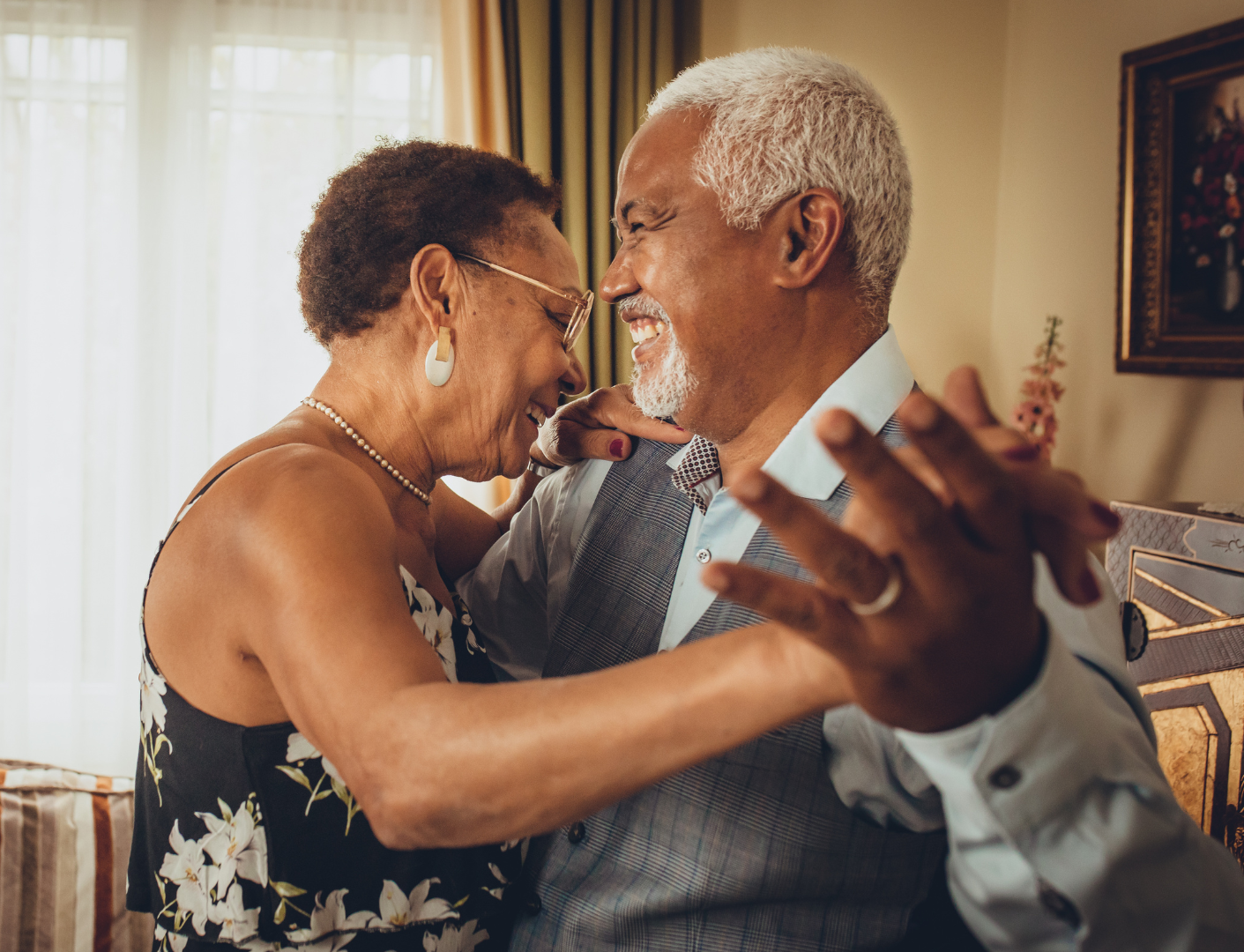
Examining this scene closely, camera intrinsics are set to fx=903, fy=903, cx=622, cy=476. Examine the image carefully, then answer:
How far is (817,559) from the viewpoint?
495 mm

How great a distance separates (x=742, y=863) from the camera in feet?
3.24

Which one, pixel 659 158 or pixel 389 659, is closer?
pixel 389 659

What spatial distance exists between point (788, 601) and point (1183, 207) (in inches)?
95.1

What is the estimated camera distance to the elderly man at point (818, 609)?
20.2 inches

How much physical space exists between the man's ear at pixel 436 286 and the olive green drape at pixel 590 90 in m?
1.93

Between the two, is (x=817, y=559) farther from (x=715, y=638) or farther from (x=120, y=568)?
(x=120, y=568)

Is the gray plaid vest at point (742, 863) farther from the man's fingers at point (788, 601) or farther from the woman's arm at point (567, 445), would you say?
the man's fingers at point (788, 601)

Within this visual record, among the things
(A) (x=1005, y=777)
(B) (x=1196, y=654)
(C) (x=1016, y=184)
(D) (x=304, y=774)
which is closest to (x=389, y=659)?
(D) (x=304, y=774)

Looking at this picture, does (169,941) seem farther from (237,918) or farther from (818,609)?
(818,609)

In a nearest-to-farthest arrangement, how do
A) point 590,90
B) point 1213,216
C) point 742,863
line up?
point 742,863 → point 1213,216 → point 590,90

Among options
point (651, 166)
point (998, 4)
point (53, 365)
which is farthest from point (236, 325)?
point (998, 4)

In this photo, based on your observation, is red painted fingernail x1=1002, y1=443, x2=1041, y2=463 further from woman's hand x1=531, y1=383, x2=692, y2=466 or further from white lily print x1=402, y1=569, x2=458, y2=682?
woman's hand x1=531, y1=383, x2=692, y2=466

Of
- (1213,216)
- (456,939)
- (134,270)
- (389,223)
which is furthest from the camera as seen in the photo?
(134,270)

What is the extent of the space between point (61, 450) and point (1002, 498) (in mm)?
3375
